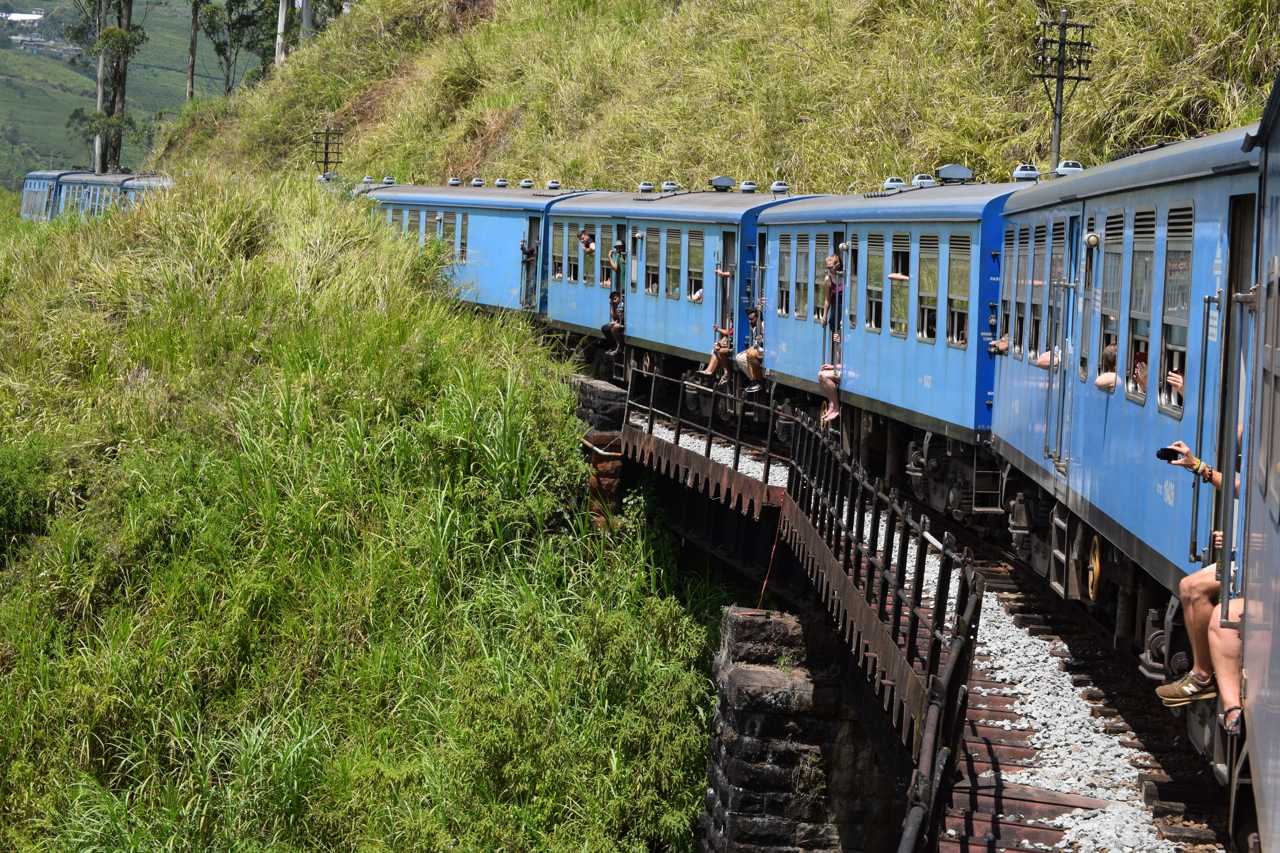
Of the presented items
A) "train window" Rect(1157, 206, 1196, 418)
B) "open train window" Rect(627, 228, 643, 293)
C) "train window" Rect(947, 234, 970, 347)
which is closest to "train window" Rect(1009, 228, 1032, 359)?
"train window" Rect(947, 234, 970, 347)

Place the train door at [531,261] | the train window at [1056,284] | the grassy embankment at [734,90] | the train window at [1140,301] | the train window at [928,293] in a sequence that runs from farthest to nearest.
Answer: the train door at [531,261], the grassy embankment at [734,90], the train window at [928,293], the train window at [1056,284], the train window at [1140,301]

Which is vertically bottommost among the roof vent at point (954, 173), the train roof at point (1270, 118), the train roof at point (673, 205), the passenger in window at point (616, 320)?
the passenger in window at point (616, 320)

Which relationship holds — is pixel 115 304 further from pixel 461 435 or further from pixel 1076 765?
pixel 1076 765

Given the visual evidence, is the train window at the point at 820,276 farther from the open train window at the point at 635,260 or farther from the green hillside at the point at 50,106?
the green hillside at the point at 50,106

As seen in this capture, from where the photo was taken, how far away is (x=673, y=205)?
901 inches

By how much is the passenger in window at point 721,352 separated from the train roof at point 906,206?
167 centimetres

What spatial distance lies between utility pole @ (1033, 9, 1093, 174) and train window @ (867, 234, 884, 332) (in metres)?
8.10

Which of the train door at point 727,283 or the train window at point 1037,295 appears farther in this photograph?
the train door at point 727,283

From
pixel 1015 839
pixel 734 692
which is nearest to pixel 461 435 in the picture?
pixel 734 692

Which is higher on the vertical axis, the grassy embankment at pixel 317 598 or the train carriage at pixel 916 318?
the train carriage at pixel 916 318

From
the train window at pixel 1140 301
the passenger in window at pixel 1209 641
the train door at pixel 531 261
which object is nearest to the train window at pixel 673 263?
the train door at pixel 531 261

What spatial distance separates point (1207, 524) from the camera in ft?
24.8

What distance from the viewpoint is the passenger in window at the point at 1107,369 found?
9.96 m

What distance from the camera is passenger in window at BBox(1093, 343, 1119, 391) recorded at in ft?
32.7
